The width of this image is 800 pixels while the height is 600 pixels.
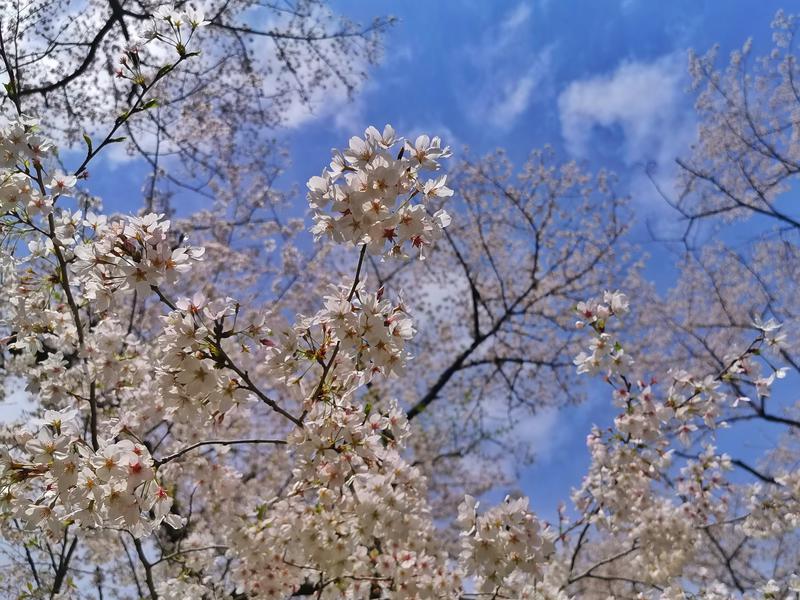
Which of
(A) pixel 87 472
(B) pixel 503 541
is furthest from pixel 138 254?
(B) pixel 503 541

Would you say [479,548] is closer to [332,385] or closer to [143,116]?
[332,385]

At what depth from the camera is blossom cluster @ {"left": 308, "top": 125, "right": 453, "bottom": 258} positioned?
230cm

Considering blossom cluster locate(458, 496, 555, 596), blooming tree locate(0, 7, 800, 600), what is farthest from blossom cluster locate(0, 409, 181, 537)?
blossom cluster locate(458, 496, 555, 596)

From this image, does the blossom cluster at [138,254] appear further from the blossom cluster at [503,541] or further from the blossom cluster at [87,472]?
the blossom cluster at [503,541]

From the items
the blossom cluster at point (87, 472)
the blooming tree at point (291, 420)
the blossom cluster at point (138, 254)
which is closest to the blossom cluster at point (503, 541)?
the blooming tree at point (291, 420)

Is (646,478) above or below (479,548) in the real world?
above

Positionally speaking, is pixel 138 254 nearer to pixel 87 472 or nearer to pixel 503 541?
pixel 87 472

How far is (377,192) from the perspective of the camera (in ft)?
7.59

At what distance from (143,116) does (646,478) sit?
7.63 metres

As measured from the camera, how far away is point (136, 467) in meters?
2.24

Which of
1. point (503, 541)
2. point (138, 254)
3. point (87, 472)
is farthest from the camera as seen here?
point (503, 541)

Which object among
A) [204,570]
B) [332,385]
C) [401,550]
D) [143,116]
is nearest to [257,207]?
[143,116]

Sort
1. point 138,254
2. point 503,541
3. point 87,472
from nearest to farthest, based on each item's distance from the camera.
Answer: point 87,472 < point 138,254 < point 503,541

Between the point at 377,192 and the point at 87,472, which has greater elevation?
the point at 377,192
